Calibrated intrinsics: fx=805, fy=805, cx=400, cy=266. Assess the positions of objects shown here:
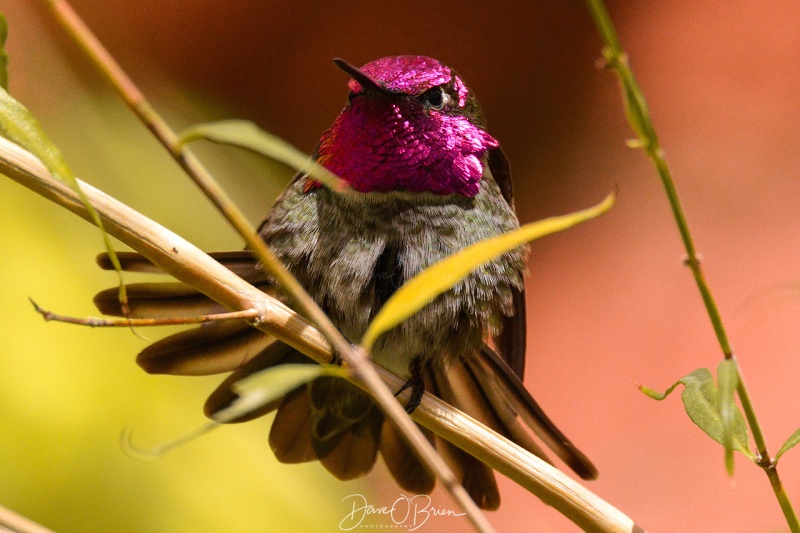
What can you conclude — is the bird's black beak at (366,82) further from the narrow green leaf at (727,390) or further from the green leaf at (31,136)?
the narrow green leaf at (727,390)

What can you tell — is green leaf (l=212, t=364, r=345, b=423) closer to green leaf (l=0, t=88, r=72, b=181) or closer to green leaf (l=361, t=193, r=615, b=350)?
green leaf (l=361, t=193, r=615, b=350)

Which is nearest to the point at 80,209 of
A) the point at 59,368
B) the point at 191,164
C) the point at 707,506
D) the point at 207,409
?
the point at 191,164

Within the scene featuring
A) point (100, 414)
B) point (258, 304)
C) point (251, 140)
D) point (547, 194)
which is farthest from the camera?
point (547, 194)

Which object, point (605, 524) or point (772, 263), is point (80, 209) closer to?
point (605, 524)

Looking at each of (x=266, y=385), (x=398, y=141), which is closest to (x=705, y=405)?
(x=266, y=385)

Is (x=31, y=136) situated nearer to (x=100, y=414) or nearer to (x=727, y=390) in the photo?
(x=727, y=390)

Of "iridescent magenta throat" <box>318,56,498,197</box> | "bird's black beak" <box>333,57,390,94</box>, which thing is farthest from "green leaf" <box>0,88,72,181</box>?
"iridescent magenta throat" <box>318,56,498,197</box>
